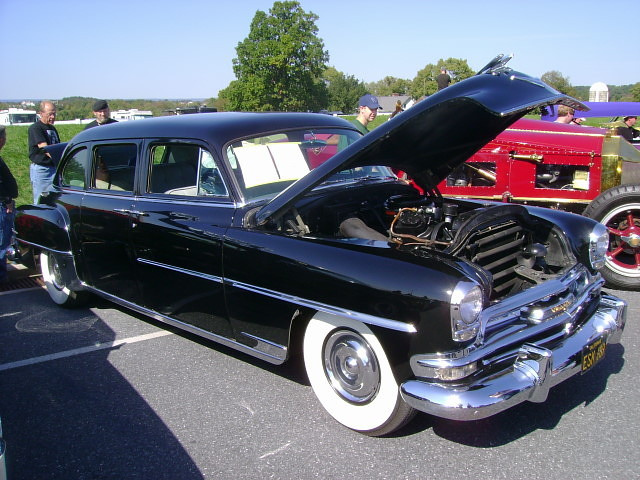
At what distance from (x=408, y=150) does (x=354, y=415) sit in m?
1.64

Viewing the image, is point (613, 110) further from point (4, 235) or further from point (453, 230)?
point (4, 235)

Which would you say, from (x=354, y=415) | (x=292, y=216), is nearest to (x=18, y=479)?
(x=354, y=415)

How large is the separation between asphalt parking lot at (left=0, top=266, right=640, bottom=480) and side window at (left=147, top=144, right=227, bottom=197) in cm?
116

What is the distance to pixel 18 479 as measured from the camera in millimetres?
2518

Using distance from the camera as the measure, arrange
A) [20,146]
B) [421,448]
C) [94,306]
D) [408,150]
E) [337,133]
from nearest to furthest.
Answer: [421,448] → [408,150] → [337,133] → [94,306] → [20,146]

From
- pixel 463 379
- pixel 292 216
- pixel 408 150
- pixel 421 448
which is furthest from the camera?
pixel 408 150

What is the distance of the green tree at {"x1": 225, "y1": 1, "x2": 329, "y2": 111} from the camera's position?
7900 centimetres

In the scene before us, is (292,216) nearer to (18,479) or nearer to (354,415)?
(354,415)

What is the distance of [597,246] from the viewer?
10.9 feet

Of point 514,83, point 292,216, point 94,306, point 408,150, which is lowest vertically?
point 94,306

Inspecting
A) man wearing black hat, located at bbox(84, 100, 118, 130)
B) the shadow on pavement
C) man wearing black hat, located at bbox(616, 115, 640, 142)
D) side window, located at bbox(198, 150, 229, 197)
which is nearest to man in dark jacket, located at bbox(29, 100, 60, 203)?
man wearing black hat, located at bbox(84, 100, 118, 130)

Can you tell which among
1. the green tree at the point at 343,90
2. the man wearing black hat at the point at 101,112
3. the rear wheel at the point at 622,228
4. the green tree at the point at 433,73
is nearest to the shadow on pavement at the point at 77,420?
the man wearing black hat at the point at 101,112

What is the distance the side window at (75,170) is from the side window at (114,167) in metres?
0.15

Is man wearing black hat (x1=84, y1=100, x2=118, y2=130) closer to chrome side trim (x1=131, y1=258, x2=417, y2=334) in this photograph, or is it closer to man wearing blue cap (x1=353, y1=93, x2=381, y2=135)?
man wearing blue cap (x1=353, y1=93, x2=381, y2=135)
